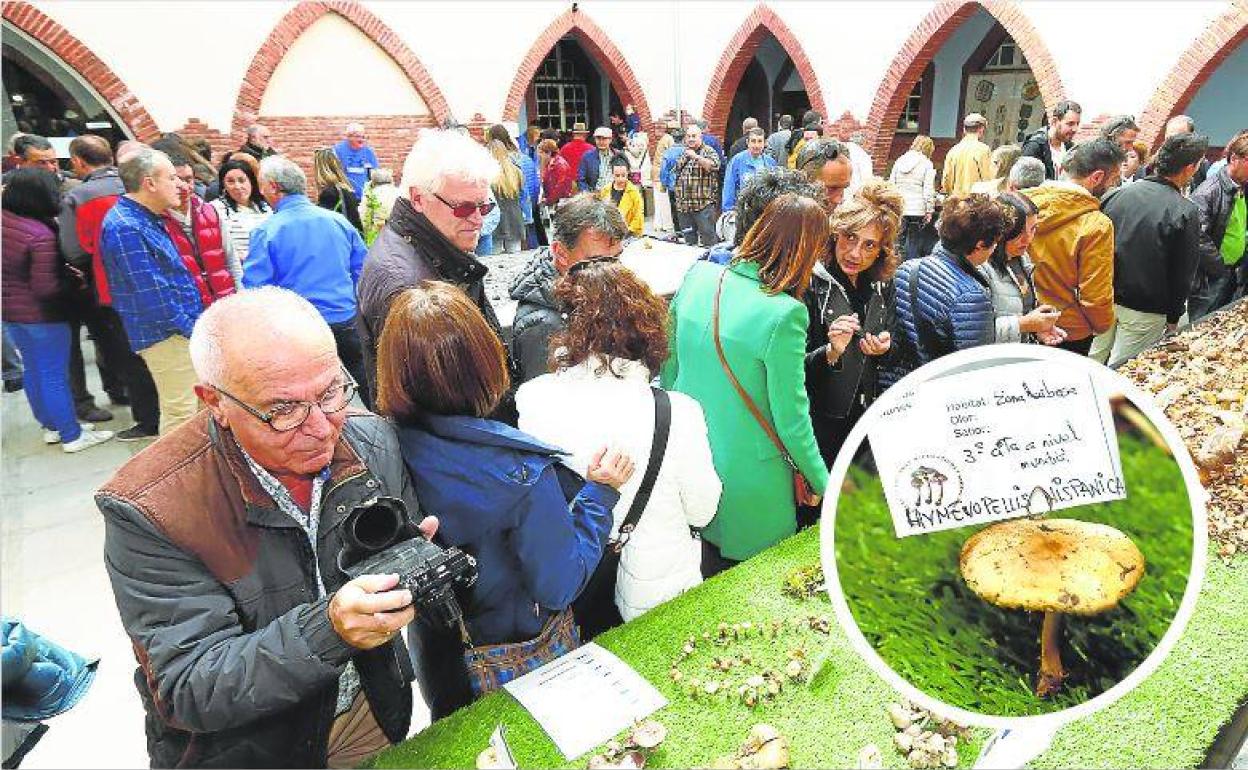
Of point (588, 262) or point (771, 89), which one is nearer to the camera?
point (588, 262)

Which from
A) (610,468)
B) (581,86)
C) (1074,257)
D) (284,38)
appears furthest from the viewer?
(581,86)

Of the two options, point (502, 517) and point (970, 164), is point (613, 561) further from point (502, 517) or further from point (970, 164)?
point (970, 164)

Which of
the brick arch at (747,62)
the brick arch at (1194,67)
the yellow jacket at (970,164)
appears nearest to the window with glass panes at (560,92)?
the brick arch at (747,62)

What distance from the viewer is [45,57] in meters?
10.9

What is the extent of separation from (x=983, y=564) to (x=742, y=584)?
0.89 m

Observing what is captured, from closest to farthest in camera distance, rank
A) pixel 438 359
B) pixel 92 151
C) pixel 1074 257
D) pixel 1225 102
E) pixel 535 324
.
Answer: pixel 438 359 < pixel 535 324 < pixel 1074 257 < pixel 92 151 < pixel 1225 102

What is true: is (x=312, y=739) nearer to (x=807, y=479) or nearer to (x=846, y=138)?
(x=807, y=479)

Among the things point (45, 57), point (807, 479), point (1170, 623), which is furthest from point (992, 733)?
point (45, 57)

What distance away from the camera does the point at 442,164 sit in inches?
88.7

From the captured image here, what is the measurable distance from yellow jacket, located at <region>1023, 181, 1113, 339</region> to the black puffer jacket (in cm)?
228

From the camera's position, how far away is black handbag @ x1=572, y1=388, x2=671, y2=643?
5.50ft

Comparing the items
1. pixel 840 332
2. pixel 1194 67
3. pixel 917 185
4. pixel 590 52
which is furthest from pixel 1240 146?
pixel 590 52

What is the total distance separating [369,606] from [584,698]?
0.56 metres

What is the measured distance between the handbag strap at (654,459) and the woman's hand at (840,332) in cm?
80
